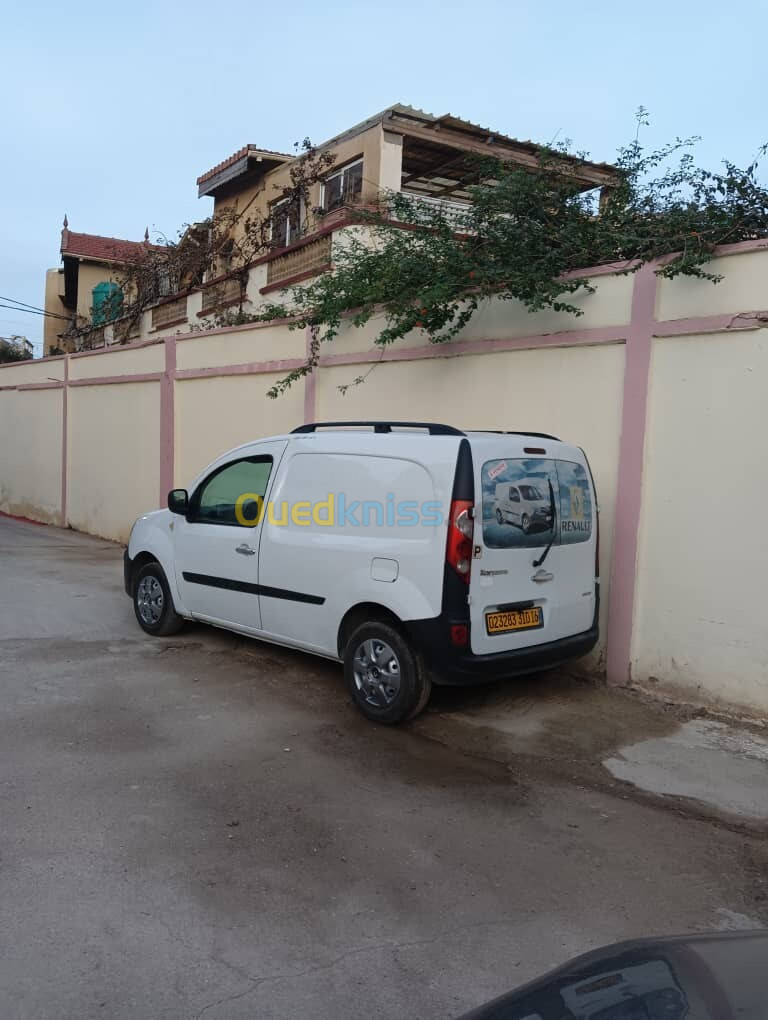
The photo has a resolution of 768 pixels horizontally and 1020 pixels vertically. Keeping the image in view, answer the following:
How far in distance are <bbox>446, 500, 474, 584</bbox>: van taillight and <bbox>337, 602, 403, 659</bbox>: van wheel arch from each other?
1.73 feet

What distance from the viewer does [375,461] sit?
541 centimetres

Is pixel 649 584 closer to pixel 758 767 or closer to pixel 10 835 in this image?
pixel 758 767

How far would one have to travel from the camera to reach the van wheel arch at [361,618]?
17.2 ft

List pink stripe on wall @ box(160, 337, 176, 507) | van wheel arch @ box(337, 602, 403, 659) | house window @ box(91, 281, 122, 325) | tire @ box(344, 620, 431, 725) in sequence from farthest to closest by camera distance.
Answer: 1. house window @ box(91, 281, 122, 325)
2. pink stripe on wall @ box(160, 337, 176, 507)
3. van wheel arch @ box(337, 602, 403, 659)
4. tire @ box(344, 620, 431, 725)

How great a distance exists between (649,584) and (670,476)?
0.79 metres

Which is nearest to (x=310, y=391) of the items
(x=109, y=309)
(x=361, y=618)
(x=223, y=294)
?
(x=361, y=618)

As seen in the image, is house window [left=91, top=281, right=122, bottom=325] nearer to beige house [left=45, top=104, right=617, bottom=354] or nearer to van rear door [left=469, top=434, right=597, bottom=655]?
beige house [left=45, top=104, right=617, bottom=354]

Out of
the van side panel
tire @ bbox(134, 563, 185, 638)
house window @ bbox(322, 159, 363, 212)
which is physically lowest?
tire @ bbox(134, 563, 185, 638)

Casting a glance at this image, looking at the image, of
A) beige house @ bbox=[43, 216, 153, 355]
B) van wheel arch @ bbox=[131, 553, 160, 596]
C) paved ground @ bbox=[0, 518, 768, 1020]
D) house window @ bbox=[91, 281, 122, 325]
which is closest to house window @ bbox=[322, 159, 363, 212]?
house window @ bbox=[91, 281, 122, 325]

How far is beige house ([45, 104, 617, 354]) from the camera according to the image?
40.9 ft

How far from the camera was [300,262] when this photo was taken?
1184 centimetres

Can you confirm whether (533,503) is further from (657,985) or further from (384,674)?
(657,985)

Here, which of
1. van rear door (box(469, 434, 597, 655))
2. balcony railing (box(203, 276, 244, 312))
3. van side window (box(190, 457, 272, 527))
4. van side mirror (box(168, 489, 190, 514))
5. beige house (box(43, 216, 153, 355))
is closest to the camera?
van rear door (box(469, 434, 597, 655))

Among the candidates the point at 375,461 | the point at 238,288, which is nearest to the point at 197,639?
the point at 375,461
